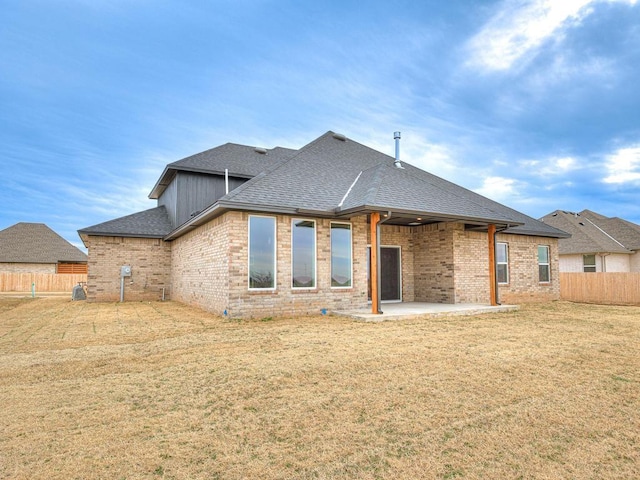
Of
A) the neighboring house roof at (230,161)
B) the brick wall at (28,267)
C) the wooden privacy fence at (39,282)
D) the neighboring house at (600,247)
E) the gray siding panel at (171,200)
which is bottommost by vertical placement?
the wooden privacy fence at (39,282)

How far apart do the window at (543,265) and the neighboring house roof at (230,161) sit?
11830 mm

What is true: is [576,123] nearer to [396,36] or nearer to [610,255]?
[610,255]

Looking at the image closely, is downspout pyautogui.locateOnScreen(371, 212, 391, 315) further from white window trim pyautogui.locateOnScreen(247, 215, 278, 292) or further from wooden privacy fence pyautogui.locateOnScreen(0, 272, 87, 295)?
wooden privacy fence pyautogui.locateOnScreen(0, 272, 87, 295)

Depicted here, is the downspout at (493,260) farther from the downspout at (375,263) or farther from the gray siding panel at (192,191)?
the gray siding panel at (192,191)

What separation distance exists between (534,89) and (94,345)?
1702cm

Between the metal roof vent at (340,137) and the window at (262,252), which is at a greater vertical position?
the metal roof vent at (340,137)

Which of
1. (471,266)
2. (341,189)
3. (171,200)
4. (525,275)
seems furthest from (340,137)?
(525,275)

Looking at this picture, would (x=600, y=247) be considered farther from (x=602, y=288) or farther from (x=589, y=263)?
(x=602, y=288)

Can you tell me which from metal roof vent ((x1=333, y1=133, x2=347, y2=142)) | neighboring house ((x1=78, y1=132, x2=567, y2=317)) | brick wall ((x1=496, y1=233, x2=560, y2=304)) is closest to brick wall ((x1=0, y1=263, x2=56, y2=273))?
neighboring house ((x1=78, y1=132, x2=567, y2=317))

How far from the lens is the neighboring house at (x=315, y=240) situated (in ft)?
32.5

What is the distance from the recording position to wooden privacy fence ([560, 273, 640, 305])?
1593 centimetres

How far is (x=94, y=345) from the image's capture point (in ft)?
22.2

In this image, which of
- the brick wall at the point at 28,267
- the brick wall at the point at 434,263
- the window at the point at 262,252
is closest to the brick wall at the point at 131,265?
the window at the point at 262,252

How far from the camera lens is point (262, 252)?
999cm
